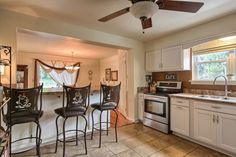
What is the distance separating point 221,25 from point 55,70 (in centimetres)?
608

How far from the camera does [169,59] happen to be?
3623mm

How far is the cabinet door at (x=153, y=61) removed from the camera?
390cm

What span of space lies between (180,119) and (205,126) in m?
0.49

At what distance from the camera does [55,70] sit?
21.0 feet

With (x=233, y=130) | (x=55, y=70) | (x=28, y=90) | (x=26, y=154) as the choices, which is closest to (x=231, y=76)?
(x=233, y=130)

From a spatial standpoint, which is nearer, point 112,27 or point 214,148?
point 214,148

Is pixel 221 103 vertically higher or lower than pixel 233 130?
higher

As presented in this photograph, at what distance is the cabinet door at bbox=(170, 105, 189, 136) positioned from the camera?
2816mm

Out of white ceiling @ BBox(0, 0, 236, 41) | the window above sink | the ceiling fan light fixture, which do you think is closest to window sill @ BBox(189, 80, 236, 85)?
the window above sink

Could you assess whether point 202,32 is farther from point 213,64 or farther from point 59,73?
point 59,73

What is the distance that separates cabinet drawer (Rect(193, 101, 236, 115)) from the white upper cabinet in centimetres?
101

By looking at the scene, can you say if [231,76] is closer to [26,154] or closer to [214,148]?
[214,148]

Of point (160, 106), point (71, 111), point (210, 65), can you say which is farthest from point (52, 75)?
point (210, 65)

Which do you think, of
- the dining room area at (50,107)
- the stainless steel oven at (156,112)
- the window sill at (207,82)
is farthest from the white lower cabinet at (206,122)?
the dining room area at (50,107)
